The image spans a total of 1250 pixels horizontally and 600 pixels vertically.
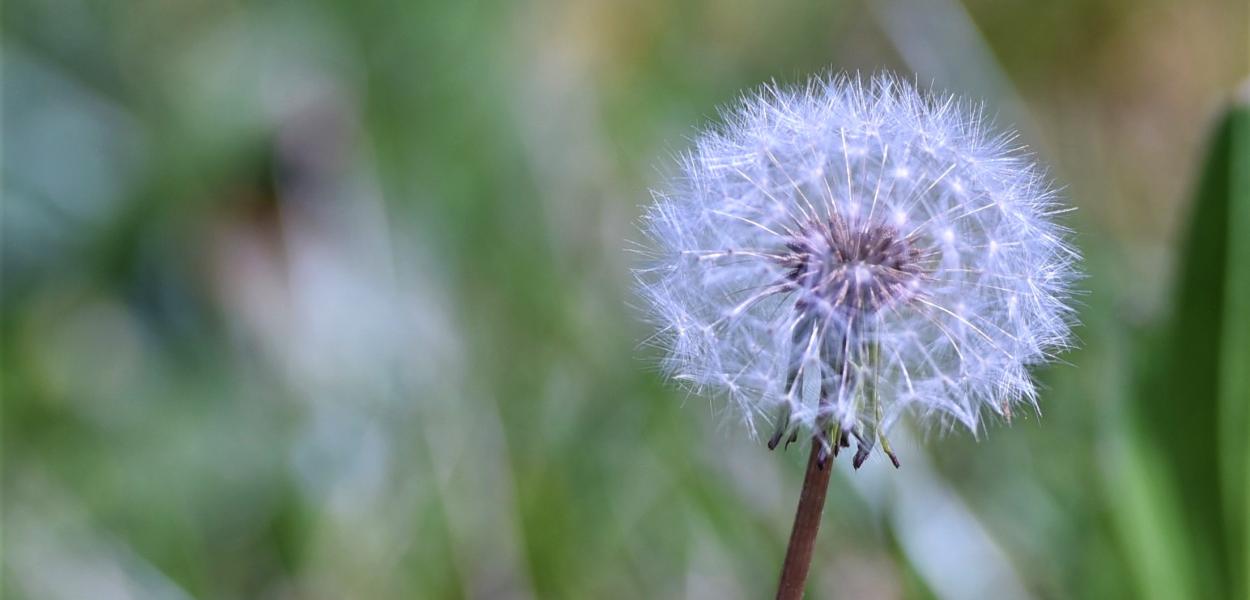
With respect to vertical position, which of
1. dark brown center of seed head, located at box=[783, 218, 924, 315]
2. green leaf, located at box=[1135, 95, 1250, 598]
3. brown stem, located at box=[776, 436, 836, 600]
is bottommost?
brown stem, located at box=[776, 436, 836, 600]

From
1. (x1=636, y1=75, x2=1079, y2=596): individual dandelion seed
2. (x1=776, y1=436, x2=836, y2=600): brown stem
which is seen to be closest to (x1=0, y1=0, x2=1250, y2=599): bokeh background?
(x1=636, y1=75, x2=1079, y2=596): individual dandelion seed

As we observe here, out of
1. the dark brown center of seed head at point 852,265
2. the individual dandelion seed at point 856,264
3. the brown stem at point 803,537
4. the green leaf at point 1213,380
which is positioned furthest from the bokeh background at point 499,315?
the brown stem at point 803,537

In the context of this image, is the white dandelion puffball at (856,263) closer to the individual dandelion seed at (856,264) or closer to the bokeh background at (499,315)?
the individual dandelion seed at (856,264)

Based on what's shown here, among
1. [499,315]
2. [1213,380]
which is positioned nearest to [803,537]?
[1213,380]

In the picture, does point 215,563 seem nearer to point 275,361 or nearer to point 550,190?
point 275,361

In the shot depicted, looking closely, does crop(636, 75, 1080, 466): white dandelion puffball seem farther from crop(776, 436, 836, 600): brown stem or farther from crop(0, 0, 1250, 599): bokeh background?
crop(0, 0, 1250, 599): bokeh background

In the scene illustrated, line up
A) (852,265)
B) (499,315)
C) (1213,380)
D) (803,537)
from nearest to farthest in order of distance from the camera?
(803,537) < (852,265) < (1213,380) < (499,315)

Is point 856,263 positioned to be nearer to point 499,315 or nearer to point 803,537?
point 803,537
